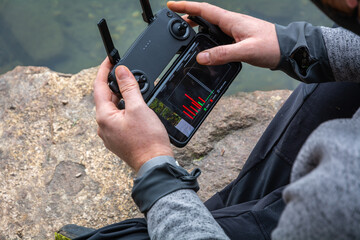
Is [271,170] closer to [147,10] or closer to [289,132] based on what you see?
[289,132]

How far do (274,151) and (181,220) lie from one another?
0.36 m

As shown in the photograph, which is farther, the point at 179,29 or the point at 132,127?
the point at 179,29

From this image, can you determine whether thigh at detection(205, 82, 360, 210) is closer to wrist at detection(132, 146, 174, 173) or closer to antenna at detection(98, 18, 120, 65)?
wrist at detection(132, 146, 174, 173)

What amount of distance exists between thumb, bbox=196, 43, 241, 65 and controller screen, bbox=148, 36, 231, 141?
0.03 m

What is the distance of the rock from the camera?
115 centimetres

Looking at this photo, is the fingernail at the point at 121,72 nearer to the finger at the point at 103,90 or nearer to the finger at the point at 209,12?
the finger at the point at 103,90

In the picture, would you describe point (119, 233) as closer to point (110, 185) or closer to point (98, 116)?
point (98, 116)

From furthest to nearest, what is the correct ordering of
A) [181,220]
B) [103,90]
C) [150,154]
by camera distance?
[103,90] < [150,154] < [181,220]

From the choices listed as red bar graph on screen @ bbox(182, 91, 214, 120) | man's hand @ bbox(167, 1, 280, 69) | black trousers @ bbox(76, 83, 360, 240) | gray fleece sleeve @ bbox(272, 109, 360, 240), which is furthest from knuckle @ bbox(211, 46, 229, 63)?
gray fleece sleeve @ bbox(272, 109, 360, 240)

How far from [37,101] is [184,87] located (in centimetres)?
72

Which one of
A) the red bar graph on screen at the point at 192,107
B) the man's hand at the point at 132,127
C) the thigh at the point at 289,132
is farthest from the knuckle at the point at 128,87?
the thigh at the point at 289,132

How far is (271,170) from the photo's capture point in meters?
0.88

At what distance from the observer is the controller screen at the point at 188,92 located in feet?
2.83

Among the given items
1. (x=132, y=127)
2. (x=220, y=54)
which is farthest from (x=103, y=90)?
(x=220, y=54)
